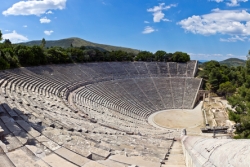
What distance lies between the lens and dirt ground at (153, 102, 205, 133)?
2464cm

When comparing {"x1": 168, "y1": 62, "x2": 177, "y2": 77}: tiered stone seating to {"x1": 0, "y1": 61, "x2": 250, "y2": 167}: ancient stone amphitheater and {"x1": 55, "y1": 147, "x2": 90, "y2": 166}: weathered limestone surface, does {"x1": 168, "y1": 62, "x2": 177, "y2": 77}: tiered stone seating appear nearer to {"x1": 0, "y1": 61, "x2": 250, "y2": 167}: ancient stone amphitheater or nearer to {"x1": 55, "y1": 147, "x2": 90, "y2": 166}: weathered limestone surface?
{"x1": 0, "y1": 61, "x2": 250, "y2": 167}: ancient stone amphitheater

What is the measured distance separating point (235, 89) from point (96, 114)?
2614 cm

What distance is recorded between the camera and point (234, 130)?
1912 centimetres

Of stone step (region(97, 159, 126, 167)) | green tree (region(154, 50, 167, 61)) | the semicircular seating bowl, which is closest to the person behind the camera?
stone step (region(97, 159, 126, 167))

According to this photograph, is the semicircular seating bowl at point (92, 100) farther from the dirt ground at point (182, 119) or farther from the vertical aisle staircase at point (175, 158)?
the dirt ground at point (182, 119)

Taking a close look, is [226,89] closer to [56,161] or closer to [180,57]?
[180,57]

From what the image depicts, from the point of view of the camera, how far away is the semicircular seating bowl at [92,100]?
5.55 metres

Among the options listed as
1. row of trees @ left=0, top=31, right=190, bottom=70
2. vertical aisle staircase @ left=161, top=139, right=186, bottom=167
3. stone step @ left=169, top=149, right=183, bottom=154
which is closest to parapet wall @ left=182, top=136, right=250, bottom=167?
vertical aisle staircase @ left=161, top=139, right=186, bottom=167

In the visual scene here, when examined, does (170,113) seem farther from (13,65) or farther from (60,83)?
(13,65)

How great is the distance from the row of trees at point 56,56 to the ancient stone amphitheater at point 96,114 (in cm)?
207

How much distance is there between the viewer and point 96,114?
18953mm

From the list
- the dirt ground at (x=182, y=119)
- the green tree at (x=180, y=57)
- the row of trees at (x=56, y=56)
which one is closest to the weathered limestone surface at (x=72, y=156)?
the row of trees at (x=56, y=56)

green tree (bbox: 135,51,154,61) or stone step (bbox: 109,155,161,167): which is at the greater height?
green tree (bbox: 135,51,154,61)

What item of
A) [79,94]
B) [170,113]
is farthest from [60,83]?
[170,113]
